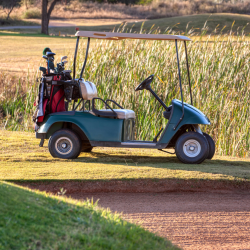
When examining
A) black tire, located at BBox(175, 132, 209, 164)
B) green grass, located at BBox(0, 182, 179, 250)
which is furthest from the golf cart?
green grass, located at BBox(0, 182, 179, 250)

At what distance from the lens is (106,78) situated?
8039mm

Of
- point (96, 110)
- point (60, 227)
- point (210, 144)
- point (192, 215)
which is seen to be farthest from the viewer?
point (210, 144)

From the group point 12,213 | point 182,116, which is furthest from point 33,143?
point 12,213

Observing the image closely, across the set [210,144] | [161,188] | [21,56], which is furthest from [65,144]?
[21,56]

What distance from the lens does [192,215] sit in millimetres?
3969

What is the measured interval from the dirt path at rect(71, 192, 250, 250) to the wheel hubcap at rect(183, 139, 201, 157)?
33.6 inches

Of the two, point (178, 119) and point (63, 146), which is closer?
point (178, 119)

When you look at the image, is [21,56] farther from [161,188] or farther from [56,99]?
[161,188]

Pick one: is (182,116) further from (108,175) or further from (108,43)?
(108,43)

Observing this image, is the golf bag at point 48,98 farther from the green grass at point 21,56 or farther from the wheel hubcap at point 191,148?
the green grass at point 21,56

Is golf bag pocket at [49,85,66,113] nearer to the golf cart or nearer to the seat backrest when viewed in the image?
the golf cart

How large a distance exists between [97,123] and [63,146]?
604 millimetres

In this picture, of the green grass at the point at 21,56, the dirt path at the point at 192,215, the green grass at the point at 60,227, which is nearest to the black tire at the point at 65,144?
the dirt path at the point at 192,215

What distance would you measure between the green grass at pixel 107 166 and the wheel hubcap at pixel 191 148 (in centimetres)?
18
